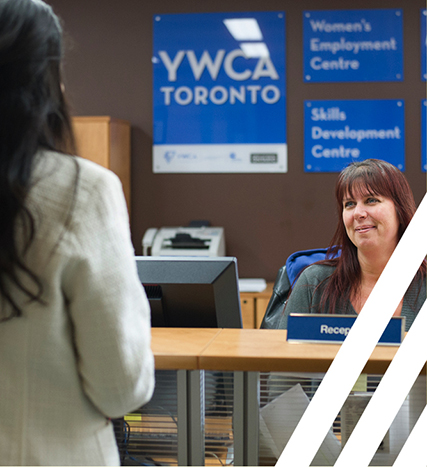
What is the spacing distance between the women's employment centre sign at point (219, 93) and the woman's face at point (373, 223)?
2209 millimetres

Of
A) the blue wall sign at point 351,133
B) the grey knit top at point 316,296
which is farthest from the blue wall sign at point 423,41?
the grey knit top at point 316,296

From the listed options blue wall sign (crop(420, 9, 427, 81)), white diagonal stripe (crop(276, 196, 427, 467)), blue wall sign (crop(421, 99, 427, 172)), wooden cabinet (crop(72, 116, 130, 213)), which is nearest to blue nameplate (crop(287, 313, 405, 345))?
white diagonal stripe (crop(276, 196, 427, 467))

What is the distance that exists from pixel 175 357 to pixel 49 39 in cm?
67

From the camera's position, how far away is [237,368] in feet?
3.87

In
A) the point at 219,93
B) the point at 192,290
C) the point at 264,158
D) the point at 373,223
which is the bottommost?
the point at 192,290

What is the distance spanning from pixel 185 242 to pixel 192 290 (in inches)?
92.6

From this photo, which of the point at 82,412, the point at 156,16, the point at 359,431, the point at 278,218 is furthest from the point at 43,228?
the point at 156,16

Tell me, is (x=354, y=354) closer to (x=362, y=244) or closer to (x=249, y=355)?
(x=249, y=355)

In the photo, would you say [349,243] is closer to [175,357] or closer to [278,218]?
[175,357]

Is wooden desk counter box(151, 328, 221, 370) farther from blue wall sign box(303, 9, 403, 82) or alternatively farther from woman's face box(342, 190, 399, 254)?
blue wall sign box(303, 9, 403, 82)

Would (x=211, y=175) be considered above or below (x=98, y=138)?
below

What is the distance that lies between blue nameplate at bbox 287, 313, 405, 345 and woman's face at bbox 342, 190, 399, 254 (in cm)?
71

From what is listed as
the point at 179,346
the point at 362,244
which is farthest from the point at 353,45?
the point at 179,346

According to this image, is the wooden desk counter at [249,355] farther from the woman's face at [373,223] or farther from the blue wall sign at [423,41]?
the blue wall sign at [423,41]
